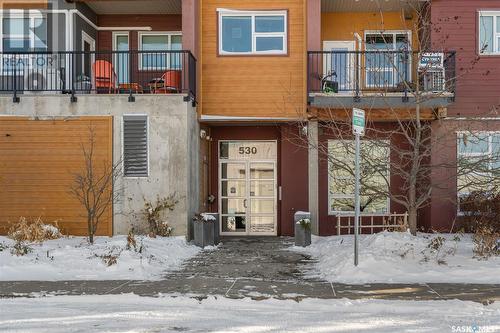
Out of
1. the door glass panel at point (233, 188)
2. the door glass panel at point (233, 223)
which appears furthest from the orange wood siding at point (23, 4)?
the door glass panel at point (233, 223)

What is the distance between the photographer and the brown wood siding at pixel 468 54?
16.6 metres

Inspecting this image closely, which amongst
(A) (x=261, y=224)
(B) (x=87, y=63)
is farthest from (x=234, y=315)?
(B) (x=87, y=63)

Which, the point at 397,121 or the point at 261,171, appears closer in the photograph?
the point at 397,121

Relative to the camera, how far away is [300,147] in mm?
17562

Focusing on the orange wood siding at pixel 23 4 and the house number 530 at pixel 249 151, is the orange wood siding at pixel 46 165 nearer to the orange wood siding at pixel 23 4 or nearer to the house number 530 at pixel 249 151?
the orange wood siding at pixel 23 4

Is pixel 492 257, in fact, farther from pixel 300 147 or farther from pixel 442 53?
pixel 300 147

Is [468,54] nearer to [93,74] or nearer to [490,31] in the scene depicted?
[490,31]

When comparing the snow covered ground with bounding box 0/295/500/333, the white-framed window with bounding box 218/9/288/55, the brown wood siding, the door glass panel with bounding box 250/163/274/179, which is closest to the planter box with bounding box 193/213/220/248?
the door glass panel with bounding box 250/163/274/179

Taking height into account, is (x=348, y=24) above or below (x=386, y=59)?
above

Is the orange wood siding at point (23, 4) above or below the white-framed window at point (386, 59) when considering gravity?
above

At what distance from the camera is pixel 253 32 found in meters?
16.9

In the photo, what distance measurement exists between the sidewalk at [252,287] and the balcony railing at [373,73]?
20.1 ft

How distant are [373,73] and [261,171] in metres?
4.71

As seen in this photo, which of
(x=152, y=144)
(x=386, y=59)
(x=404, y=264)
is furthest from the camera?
(x=386, y=59)
